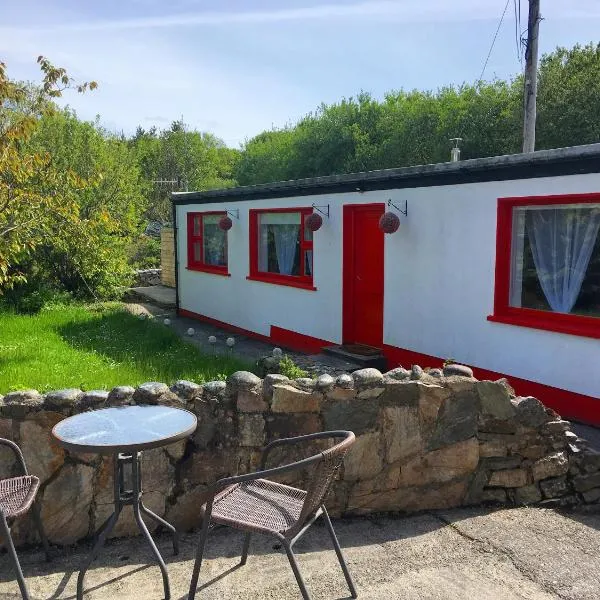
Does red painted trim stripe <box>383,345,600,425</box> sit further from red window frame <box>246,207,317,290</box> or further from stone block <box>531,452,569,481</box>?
red window frame <box>246,207,317,290</box>

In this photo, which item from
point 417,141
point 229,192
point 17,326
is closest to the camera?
point 17,326

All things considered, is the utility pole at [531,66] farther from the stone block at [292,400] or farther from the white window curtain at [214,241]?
the stone block at [292,400]

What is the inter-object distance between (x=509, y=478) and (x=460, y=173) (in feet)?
12.2

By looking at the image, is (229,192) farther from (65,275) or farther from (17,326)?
(65,275)

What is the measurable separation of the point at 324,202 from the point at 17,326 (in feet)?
18.3

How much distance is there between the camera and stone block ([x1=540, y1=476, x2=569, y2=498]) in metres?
4.41

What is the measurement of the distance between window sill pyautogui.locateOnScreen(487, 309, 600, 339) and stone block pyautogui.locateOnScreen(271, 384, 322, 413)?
3085mm

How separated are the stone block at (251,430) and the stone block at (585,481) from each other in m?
2.24

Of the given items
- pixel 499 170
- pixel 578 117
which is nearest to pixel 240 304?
pixel 499 170

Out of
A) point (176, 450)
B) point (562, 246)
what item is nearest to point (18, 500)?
point (176, 450)

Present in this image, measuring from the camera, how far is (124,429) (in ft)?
11.0

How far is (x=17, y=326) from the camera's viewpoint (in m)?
10.7

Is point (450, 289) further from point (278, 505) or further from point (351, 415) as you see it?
point (278, 505)

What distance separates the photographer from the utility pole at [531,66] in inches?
459
